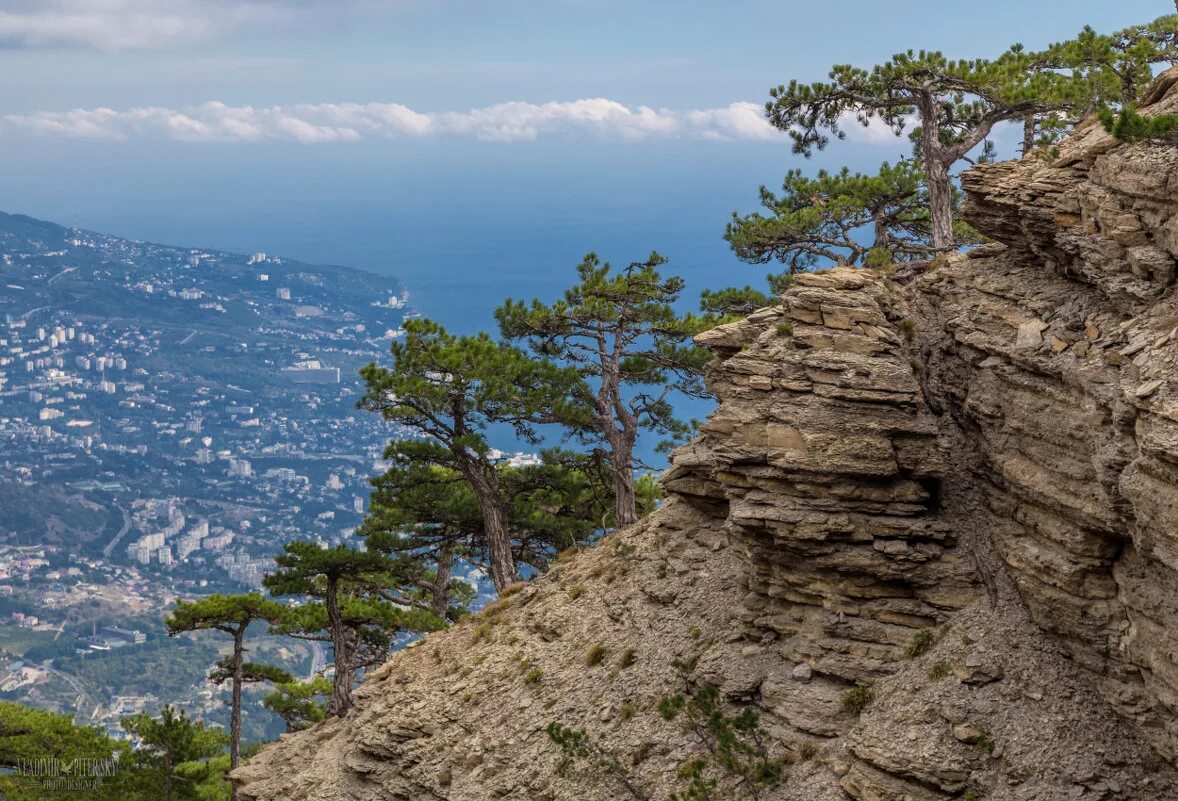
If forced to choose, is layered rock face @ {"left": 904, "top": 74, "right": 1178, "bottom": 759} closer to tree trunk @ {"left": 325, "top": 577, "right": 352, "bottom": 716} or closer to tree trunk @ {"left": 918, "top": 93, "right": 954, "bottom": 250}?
tree trunk @ {"left": 918, "top": 93, "right": 954, "bottom": 250}

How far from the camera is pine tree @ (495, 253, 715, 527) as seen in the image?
3041cm

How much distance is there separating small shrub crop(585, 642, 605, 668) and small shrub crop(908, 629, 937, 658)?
6.63 metres

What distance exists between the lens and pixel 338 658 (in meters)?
30.5

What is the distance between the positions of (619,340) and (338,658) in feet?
36.4

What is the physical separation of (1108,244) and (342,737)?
18.1 metres

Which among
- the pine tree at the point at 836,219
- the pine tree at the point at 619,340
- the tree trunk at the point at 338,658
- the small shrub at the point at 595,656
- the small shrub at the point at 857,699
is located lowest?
the tree trunk at the point at 338,658

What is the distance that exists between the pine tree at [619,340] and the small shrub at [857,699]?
1306 centimetres

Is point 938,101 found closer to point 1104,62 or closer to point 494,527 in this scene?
point 1104,62

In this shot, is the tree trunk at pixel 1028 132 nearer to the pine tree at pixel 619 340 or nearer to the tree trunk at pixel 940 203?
the tree trunk at pixel 940 203

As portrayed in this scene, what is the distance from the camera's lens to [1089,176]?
626 inches

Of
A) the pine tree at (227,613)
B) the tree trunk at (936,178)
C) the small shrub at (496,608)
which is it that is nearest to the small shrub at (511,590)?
the small shrub at (496,608)

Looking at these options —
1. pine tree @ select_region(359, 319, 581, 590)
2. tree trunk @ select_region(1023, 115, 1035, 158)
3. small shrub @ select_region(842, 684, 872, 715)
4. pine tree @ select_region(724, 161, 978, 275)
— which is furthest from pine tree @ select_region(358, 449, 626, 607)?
small shrub @ select_region(842, 684, 872, 715)

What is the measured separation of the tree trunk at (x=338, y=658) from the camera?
97.6 feet

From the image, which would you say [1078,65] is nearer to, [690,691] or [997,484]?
[997,484]
